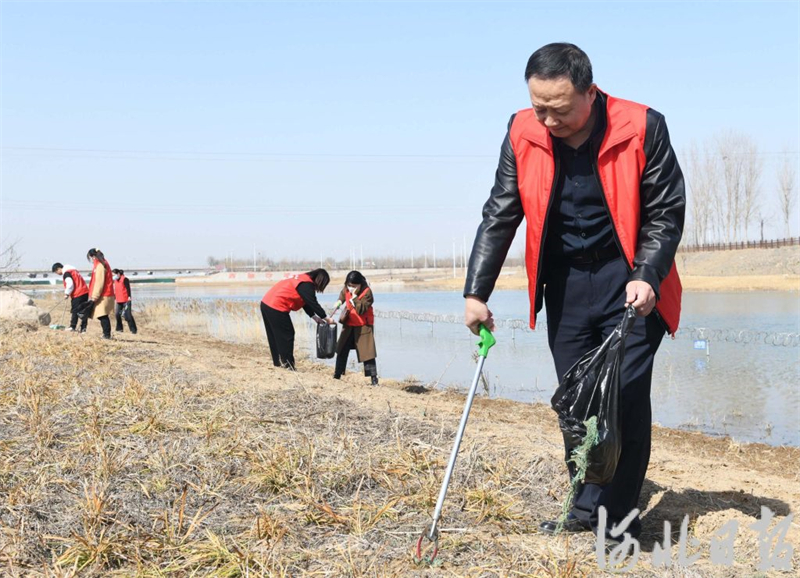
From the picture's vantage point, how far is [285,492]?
359cm

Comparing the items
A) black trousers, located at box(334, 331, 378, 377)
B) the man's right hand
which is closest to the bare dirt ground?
the man's right hand

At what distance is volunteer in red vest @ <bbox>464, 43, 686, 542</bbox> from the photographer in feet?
10.6

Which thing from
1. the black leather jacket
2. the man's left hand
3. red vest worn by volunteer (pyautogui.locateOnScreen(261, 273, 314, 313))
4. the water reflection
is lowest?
the water reflection

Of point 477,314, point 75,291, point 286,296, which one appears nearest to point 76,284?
point 75,291

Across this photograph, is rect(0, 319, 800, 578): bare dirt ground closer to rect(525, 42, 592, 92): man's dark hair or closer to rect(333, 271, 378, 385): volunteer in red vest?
rect(525, 42, 592, 92): man's dark hair

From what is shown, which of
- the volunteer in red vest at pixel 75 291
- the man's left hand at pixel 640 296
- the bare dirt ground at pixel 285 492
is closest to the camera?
the bare dirt ground at pixel 285 492

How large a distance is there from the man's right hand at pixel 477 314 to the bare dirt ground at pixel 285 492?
76 centimetres

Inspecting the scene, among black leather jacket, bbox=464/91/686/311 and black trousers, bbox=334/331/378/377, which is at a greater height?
black leather jacket, bbox=464/91/686/311

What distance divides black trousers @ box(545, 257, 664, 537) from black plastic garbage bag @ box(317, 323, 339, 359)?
24.8 ft

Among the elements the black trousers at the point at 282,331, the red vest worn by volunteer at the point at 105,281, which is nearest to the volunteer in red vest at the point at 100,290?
the red vest worn by volunteer at the point at 105,281

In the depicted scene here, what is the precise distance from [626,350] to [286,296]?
837cm

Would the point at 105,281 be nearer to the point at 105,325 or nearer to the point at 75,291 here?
the point at 105,325

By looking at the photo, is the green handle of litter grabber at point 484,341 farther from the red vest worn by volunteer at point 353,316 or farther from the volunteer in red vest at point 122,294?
the volunteer in red vest at point 122,294

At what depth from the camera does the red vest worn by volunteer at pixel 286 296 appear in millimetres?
11258
